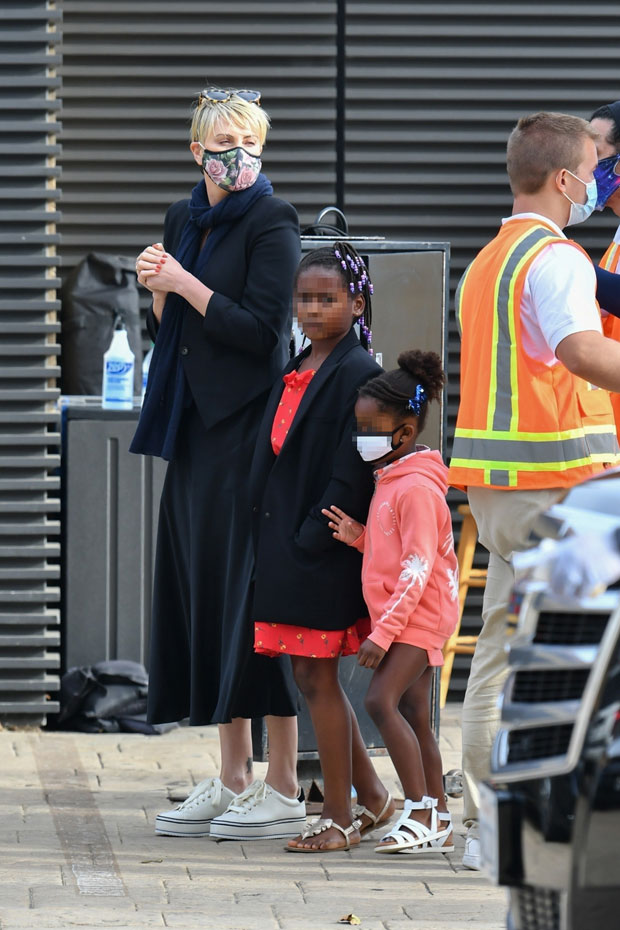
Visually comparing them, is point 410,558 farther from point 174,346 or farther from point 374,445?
point 174,346

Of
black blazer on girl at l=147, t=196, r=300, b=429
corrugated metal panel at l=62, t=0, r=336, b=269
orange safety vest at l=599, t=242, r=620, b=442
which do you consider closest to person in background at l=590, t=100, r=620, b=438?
orange safety vest at l=599, t=242, r=620, b=442

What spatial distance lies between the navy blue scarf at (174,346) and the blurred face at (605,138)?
1.13m

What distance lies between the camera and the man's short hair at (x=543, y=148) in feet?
14.1

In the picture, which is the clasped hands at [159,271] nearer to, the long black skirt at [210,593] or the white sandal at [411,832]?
the long black skirt at [210,593]

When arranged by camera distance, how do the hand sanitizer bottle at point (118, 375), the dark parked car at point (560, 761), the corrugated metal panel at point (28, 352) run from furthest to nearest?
the hand sanitizer bottle at point (118, 375)
the corrugated metal panel at point (28, 352)
the dark parked car at point (560, 761)

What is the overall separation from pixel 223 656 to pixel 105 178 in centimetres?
301

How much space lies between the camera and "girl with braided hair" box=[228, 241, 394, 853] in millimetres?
4531

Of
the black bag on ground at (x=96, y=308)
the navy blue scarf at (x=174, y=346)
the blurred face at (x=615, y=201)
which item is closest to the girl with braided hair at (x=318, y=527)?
the navy blue scarf at (x=174, y=346)

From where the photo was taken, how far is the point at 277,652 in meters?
4.61

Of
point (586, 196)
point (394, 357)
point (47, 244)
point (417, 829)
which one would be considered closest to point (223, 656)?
point (417, 829)

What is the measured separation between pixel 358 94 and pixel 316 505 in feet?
9.77

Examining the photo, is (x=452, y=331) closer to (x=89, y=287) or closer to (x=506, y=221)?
(x=89, y=287)

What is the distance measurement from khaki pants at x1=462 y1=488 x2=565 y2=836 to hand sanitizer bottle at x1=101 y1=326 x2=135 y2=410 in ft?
8.69

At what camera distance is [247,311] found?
478 cm
